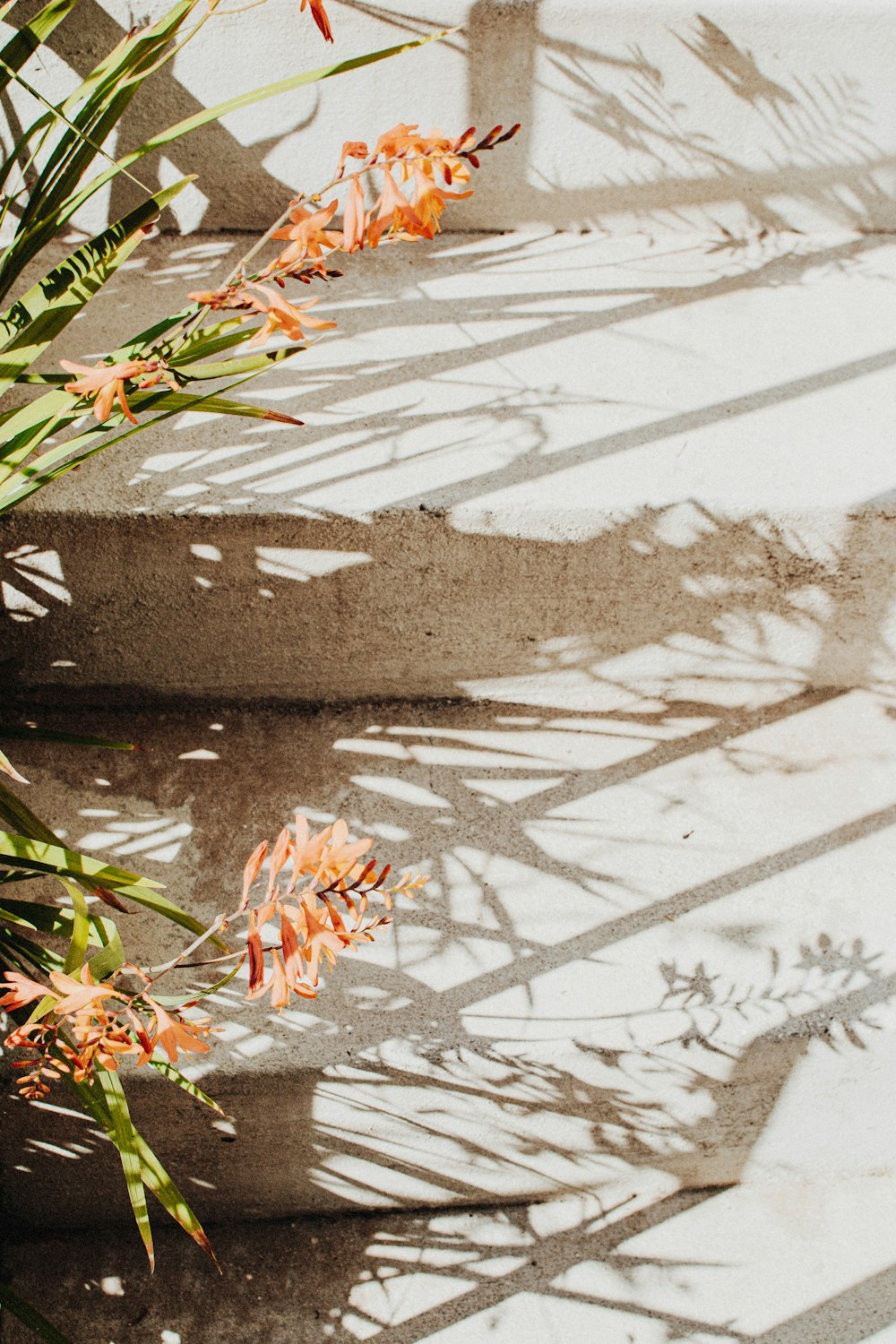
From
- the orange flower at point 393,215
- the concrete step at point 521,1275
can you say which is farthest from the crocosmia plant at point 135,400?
the concrete step at point 521,1275

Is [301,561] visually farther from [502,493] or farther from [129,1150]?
[129,1150]

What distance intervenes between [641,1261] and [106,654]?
5.10ft

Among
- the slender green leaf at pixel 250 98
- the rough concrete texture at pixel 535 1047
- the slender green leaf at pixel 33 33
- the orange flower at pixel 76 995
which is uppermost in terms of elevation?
the slender green leaf at pixel 33 33

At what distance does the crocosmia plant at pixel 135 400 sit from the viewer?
65 centimetres

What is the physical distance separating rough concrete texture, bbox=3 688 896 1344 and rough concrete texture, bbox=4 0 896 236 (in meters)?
0.90

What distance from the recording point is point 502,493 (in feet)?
4.88

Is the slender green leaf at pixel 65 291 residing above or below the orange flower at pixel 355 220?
above

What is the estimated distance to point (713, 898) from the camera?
1.66 metres

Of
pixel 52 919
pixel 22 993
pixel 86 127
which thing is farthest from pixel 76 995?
pixel 86 127

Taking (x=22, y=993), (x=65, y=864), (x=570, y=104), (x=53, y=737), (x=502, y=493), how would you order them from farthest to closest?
(x=570, y=104) → (x=502, y=493) → (x=53, y=737) → (x=65, y=864) → (x=22, y=993)

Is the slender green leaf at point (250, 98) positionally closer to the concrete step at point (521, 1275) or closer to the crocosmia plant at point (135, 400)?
the crocosmia plant at point (135, 400)

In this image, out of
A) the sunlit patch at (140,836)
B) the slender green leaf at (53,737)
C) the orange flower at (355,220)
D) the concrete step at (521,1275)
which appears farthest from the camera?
the concrete step at (521,1275)

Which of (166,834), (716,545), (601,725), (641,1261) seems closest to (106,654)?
(166,834)

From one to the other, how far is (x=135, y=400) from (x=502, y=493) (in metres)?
0.69
